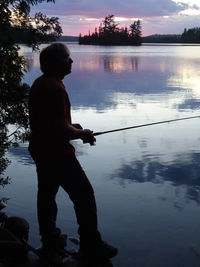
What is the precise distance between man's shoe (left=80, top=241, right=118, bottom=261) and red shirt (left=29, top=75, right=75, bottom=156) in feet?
4.42

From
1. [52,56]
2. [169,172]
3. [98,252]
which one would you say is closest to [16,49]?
[52,56]

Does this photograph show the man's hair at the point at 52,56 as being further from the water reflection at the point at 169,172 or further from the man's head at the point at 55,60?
the water reflection at the point at 169,172

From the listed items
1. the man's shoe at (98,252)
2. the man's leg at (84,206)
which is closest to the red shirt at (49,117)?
the man's leg at (84,206)

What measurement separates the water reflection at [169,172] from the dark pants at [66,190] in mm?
4374

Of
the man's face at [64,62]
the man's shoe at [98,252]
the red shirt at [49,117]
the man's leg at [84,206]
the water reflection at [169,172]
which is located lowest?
the water reflection at [169,172]

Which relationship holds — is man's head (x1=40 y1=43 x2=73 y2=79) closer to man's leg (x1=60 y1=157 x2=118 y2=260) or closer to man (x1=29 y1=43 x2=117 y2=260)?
man (x1=29 y1=43 x2=117 y2=260)

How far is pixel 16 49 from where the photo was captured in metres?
7.77

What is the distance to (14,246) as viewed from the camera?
5660 mm

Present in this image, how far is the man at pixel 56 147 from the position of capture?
5.21m

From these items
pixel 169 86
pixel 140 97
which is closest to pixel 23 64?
pixel 140 97

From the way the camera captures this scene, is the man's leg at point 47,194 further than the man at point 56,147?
Yes

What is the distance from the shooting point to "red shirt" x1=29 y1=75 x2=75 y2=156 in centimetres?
516

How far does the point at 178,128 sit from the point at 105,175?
25.1ft

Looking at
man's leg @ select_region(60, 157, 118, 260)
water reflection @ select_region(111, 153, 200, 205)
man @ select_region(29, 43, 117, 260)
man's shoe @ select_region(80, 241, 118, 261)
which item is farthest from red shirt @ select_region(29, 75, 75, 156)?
water reflection @ select_region(111, 153, 200, 205)
